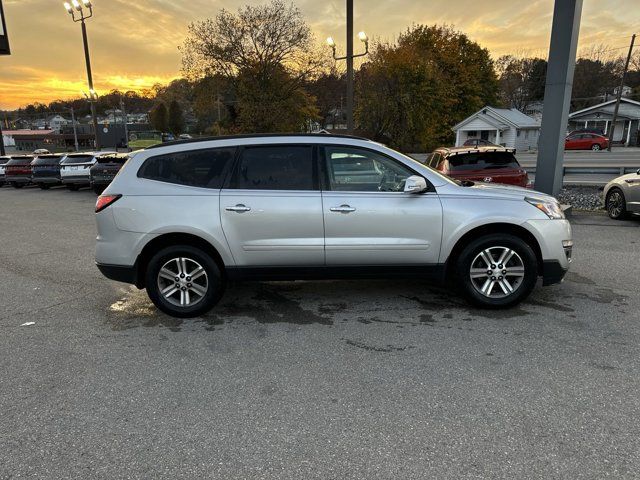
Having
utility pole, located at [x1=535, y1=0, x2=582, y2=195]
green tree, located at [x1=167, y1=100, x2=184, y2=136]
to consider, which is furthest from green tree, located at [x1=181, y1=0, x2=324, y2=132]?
green tree, located at [x1=167, y1=100, x2=184, y2=136]

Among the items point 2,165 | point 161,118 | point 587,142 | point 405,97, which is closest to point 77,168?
point 2,165

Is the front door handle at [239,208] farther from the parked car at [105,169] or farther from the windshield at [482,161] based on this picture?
the parked car at [105,169]

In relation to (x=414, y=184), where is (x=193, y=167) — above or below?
above

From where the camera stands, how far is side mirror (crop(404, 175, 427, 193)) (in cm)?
441

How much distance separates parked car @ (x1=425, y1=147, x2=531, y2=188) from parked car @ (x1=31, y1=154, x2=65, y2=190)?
1766 cm

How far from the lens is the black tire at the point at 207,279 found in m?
4.64

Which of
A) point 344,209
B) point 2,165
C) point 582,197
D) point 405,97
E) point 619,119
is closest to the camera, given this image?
point 344,209

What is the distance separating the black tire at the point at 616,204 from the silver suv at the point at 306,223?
605cm

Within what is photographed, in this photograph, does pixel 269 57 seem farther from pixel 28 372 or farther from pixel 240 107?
pixel 28 372

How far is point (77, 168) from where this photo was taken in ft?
60.3

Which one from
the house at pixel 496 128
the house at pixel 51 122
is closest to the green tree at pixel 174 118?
the house at pixel 51 122

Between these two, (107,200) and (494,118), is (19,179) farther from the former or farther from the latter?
(494,118)

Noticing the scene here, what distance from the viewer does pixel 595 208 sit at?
36.3ft

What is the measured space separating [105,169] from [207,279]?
13.0 m
